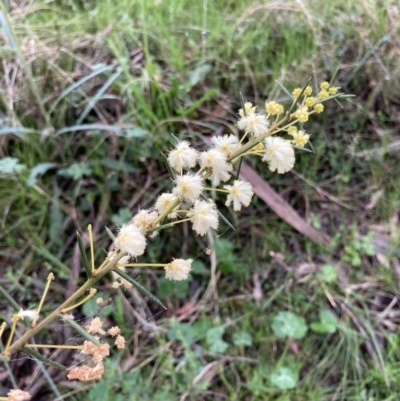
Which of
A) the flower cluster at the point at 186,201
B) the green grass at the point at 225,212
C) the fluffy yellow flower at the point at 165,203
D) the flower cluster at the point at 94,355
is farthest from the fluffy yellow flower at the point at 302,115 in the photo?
the green grass at the point at 225,212

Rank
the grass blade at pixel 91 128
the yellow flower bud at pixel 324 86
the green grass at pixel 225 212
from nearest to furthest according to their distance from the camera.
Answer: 1. the yellow flower bud at pixel 324 86
2. the green grass at pixel 225 212
3. the grass blade at pixel 91 128

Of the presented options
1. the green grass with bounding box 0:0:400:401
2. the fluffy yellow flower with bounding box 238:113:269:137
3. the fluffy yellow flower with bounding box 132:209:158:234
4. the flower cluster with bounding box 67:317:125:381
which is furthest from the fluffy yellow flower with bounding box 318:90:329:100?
the green grass with bounding box 0:0:400:401

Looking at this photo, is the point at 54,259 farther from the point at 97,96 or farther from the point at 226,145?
the point at 226,145

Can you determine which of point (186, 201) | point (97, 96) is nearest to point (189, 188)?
point (186, 201)

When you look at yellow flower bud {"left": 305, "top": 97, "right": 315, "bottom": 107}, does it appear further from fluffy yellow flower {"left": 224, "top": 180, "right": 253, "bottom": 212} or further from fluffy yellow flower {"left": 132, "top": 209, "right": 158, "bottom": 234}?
fluffy yellow flower {"left": 132, "top": 209, "right": 158, "bottom": 234}

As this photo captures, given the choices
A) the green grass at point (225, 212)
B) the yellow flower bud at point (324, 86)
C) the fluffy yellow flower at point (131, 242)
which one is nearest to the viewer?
the fluffy yellow flower at point (131, 242)

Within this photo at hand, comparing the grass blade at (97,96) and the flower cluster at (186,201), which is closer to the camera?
the flower cluster at (186,201)

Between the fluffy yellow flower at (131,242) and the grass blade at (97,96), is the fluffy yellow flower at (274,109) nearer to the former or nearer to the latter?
the fluffy yellow flower at (131,242)

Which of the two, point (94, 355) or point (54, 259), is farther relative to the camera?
point (54, 259)
